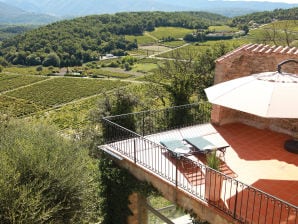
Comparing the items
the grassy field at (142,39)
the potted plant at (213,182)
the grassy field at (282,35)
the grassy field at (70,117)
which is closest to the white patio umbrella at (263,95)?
the potted plant at (213,182)

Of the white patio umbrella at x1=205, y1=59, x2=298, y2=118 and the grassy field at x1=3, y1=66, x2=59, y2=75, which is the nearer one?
the white patio umbrella at x1=205, y1=59, x2=298, y2=118

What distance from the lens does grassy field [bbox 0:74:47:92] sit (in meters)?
93.6

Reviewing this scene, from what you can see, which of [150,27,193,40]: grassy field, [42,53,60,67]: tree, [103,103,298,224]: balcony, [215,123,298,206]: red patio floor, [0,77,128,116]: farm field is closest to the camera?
[103,103,298,224]: balcony

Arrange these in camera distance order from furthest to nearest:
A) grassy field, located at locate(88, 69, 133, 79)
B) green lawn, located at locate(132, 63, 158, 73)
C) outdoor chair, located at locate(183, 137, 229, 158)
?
green lawn, located at locate(132, 63, 158, 73) < grassy field, located at locate(88, 69, 133, 79) < outdoor chair, located at locate(183, 137, 229, 158)

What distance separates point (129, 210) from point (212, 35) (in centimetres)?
13002

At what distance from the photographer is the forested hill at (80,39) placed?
12975 cm

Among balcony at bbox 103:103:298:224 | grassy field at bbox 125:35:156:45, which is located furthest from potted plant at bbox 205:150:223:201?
grassy field at bbox 125:35:156:45

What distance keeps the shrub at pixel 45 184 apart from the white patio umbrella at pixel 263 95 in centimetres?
541

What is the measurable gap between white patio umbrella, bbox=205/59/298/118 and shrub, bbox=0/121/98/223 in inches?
213

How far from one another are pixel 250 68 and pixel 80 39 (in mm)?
135867

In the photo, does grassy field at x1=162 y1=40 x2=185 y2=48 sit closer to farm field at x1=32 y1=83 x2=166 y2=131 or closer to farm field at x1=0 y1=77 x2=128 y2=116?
farm field at x1=0 y1=77 x2=128 y2=116

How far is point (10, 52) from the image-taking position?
135750 millimetres

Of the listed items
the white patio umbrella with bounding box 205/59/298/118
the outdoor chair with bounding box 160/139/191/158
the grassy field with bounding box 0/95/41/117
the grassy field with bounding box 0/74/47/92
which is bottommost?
the grassy field with bounding box 0/95/41/117

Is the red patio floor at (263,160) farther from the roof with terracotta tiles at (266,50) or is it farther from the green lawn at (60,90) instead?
the green lawn at (60,90)
